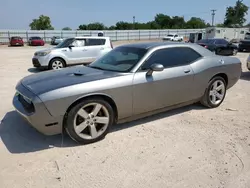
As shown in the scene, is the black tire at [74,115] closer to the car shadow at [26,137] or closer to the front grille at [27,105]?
the car shadow at [26,137]

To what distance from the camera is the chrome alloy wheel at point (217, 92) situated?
491cm

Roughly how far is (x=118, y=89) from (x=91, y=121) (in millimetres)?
636

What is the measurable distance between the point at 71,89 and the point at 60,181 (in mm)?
1214

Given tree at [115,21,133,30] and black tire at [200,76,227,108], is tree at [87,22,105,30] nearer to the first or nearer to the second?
tree at [115,21,133,30]

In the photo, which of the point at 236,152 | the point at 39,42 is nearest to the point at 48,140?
the point at 236,152

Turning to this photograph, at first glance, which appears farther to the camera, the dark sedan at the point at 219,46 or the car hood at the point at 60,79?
the dark sedan at the point at 219,46

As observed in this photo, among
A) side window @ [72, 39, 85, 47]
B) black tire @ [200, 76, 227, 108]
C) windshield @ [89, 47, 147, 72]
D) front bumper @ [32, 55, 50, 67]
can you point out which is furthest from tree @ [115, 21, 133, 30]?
windshield @ [89, 47, 147, 72]

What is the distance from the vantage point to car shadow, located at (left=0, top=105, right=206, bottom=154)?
3.35 metres

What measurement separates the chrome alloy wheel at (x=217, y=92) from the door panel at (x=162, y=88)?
635 millimetres

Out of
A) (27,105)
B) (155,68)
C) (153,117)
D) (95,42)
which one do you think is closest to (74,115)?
(27,105)

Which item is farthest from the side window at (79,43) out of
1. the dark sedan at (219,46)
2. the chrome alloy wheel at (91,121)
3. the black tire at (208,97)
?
the dark sedan at (219,46)

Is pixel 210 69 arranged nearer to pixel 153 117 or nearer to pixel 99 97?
pixel 153 117

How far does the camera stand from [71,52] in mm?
10133

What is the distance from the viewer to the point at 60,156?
Result: 3117mm
